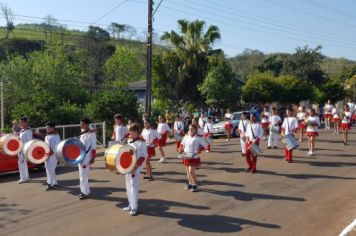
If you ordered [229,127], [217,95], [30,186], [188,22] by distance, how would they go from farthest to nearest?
[188,22]
[217,95]
[229,127]
[30,186]

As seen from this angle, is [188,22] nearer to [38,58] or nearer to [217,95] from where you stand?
[217,95]

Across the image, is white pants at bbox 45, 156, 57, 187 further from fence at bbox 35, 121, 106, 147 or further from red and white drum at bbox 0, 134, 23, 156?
fence at bbox 35, 121, 106, 147

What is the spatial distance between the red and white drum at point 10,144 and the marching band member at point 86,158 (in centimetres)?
279

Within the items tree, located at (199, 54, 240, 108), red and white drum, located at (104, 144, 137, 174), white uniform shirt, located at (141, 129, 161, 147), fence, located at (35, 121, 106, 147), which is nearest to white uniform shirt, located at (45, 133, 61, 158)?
white uniform shirt, located at (141, 129, 161, 147)

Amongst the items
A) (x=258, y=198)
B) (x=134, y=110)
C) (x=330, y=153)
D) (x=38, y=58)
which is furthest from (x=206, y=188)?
(x=38, y=58)

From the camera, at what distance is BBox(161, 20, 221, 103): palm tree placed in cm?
3559

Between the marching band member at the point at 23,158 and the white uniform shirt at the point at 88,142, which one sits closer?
the white uniform shirt at the point at 88,142

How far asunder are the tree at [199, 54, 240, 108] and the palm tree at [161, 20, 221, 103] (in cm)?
167

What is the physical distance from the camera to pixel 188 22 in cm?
3691

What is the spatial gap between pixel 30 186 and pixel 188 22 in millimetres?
25567

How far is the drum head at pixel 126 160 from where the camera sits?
33.0ft

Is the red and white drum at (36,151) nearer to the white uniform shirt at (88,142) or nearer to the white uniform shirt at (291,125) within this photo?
the white uniform shirt at (88,142)

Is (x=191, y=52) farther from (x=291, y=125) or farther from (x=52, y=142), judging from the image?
(x=52, y=142)

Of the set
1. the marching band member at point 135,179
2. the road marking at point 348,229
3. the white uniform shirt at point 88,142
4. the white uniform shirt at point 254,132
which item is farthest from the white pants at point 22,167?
the road marking at point 348,229
